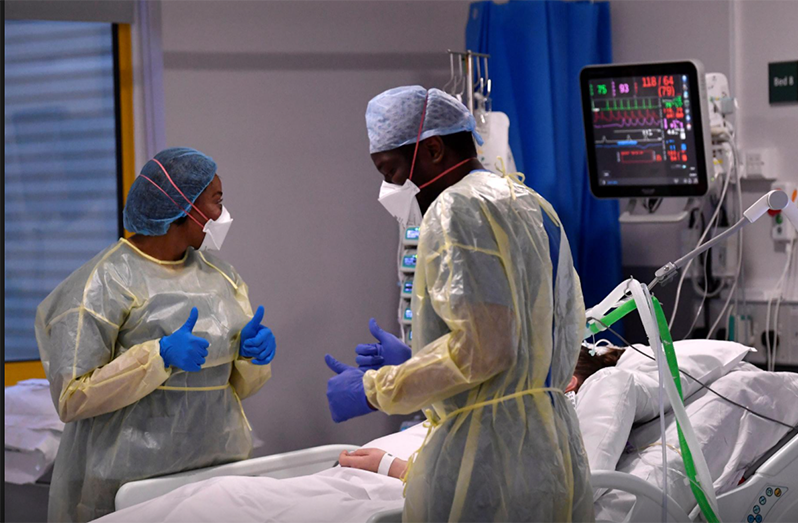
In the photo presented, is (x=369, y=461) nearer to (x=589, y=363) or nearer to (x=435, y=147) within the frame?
(x=589, y=363)

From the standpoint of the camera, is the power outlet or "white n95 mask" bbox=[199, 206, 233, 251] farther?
the power outlet

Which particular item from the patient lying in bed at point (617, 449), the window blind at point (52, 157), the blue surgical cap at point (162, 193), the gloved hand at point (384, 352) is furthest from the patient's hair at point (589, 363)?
the window blind at point (52, 157)

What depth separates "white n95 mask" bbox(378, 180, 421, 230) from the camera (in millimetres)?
1589

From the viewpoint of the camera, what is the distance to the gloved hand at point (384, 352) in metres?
1.63

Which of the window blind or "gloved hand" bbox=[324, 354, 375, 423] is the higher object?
the window blind

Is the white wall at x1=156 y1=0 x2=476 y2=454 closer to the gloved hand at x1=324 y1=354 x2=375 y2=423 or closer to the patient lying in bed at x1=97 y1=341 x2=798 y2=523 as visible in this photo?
the patient lying in bed at x1=97 y1=341 x2=798 y2=523

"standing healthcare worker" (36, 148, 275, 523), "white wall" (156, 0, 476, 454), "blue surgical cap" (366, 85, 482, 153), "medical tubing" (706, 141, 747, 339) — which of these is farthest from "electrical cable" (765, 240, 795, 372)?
"blue surgical cap" (366, 85, 482, 153)

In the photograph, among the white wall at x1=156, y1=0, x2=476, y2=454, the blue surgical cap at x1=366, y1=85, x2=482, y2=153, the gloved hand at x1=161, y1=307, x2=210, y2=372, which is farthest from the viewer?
the white wall at x1=156, y1=0, x2=476, y2=454

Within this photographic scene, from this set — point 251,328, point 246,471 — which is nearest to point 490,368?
point 251,328

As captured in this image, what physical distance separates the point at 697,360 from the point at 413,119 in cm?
136

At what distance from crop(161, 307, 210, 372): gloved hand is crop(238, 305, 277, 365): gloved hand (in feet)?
0.64

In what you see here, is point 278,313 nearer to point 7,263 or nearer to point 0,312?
point 7,263

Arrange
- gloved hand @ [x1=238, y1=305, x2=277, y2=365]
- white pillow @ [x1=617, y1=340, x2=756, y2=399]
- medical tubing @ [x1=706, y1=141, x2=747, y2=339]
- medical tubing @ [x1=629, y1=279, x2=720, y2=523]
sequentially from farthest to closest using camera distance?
1. medical tubing @ [x1=706, y1=141, x2=747, y2=339]
2. white pillow @ [x1=617, y1=340, x2=756, y2=399]
3. gloved hand @ [x1=238, y1=305, x2=277, y2=365]
4. medical tubing @ [x1=629, y1=279, x2=720, y2=523]

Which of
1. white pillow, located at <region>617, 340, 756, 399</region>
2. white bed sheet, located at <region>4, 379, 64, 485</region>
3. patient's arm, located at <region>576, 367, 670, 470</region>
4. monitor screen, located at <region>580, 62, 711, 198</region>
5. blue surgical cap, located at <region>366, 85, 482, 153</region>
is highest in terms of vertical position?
monitor screen, located at <region>580, 62, 711, 198</region>
